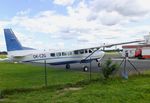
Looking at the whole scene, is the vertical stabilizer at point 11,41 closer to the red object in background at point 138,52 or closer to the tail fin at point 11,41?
the tail fin at point 11,41

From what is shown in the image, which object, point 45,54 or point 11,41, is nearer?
point 45,54

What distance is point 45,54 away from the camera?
1443 inches

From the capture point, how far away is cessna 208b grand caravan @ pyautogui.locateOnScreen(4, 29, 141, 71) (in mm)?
36562

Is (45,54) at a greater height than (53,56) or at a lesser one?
greater

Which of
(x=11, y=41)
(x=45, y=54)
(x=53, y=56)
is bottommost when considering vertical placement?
(x=53, y=56)

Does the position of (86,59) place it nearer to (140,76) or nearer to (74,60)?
(74,60)

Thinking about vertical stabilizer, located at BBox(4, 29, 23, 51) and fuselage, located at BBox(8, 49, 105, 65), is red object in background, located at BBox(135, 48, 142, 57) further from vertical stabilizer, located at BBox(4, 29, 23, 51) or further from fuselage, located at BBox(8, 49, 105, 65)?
vertical stabilizer, located at BBox(4, 29, 23, 51)

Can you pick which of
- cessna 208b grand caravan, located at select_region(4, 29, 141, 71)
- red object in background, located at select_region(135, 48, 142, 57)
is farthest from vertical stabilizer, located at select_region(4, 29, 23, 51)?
red object in background, located at select_region(135, 48, 142, 57)

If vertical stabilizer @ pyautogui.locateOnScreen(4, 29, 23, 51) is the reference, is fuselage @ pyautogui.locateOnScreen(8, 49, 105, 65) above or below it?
below

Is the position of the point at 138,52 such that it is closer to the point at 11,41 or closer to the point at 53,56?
the point at 53,56

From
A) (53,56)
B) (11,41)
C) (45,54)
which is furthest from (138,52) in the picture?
(11,41)

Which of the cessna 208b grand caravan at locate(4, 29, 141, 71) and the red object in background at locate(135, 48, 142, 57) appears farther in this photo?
the red object in background at locate(135, 48, 142, 57)

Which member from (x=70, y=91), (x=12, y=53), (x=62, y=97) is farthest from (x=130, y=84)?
(x=12, y=53)

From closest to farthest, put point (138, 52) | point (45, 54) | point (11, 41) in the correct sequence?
point (45, 54), point (11, 41), point (138, 52)
